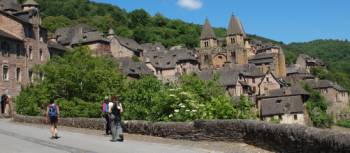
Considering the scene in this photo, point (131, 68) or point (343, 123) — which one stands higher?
point (131, 68)

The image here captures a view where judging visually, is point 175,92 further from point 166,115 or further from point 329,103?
point 329,103

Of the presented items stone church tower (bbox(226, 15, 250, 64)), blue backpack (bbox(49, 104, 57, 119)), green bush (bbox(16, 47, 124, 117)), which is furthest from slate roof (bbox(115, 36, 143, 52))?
blue backpack (bbox(49, 104, 57, 119))

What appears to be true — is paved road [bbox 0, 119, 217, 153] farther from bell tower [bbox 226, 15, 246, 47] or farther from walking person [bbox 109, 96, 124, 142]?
bell tower [bbox 226, 15, 246, 47]

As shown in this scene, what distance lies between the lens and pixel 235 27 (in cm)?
14788

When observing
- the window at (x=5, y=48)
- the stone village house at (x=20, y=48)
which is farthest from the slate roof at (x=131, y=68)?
the window at (x=5, y=48)

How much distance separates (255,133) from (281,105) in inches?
2634

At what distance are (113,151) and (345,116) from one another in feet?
376

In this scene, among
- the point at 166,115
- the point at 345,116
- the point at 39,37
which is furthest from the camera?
the point at 345,116

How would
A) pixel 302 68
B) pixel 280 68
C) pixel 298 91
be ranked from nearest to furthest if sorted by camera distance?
pixel 298 91, pixel 280 68, pixel 302 68

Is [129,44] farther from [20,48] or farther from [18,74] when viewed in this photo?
[18,74]

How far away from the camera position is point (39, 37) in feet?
222

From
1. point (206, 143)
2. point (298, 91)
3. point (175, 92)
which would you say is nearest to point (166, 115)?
point (175, 92)

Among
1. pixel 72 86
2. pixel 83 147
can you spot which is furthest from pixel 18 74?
pixel 83 147

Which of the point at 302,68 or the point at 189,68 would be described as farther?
the point at 302,68
